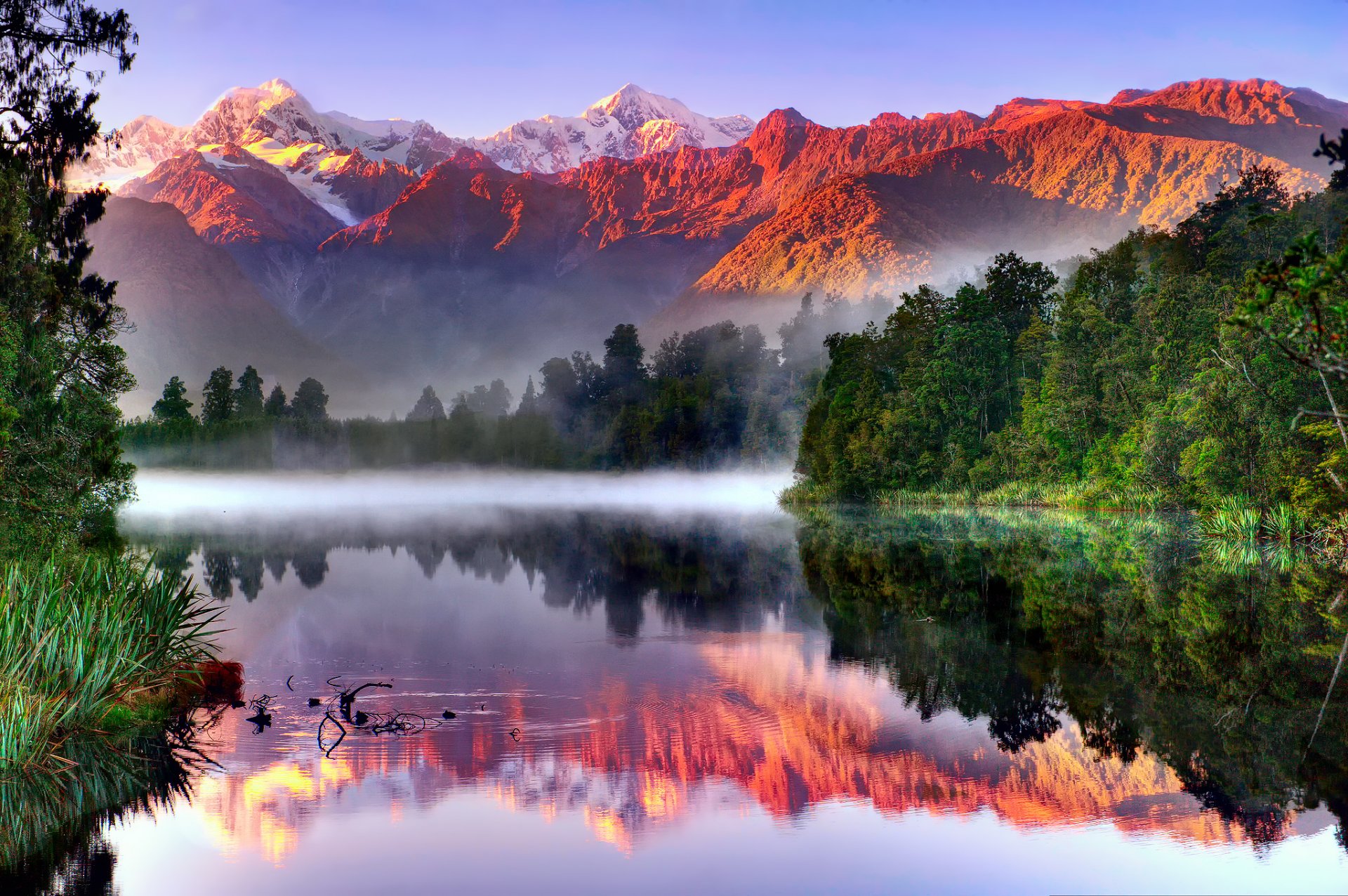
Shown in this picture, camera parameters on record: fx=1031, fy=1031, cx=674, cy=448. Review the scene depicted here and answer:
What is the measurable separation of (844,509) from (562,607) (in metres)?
51.6

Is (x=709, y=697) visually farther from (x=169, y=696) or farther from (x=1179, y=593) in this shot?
(x=1179, y=593)

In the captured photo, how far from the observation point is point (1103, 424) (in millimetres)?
72125

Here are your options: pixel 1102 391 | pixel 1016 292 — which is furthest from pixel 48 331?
pixel 1016 292

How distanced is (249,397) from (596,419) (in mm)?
59200

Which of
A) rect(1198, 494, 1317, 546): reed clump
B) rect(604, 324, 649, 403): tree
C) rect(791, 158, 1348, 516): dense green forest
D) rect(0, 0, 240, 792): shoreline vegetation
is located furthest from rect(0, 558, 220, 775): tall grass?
rect(604, 324, 649, 403): tree

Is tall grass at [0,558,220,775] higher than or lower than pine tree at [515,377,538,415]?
lower

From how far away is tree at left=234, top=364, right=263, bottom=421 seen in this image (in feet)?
547

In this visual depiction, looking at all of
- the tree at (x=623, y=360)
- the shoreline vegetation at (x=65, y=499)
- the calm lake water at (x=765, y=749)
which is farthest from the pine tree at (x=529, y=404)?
the calm lake water at (x=765, y=749)

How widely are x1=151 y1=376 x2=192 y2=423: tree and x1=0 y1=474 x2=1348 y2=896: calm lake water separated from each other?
128 m

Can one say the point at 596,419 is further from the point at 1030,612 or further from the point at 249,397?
the point at 1030,612

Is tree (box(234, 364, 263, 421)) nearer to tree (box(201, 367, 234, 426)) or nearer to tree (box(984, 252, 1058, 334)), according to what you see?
tree (box(201, 367, 234, 426))

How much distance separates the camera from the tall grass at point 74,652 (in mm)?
11055

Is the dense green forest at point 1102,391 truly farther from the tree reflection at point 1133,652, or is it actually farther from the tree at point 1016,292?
the tree reflection at point 1133,652

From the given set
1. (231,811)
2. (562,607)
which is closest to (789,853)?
(231,811)
